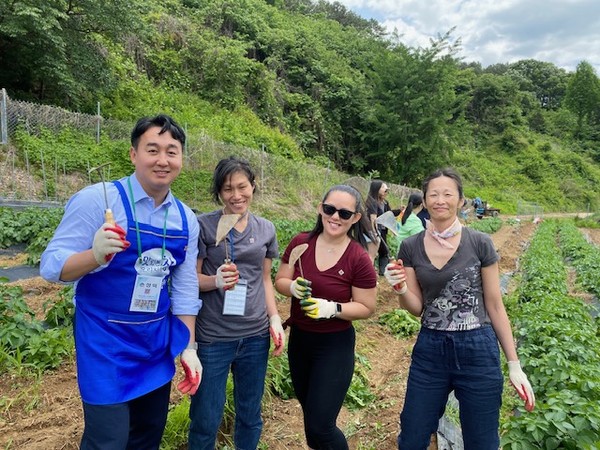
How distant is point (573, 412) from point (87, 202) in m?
2.95

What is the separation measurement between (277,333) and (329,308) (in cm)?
39

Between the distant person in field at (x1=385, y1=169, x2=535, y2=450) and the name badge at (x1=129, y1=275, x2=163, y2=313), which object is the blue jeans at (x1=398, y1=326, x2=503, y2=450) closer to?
the distant person in field at (x1=385, y1=169, x2=535, y2=450)

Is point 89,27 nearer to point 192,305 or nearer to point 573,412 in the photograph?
point 192,305

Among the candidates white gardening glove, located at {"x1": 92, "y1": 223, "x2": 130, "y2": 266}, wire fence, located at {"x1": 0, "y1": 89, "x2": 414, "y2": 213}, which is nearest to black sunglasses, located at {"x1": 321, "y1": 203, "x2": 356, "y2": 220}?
white gardening glove, located at {"x1": 92, "y1": 223, "x2": 130, "y2": 266}

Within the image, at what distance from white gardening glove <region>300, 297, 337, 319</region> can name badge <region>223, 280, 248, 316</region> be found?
0.34 meters

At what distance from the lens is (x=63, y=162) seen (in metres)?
13.2

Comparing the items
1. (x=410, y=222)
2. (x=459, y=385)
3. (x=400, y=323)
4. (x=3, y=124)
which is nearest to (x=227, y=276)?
(x=459, y=385)

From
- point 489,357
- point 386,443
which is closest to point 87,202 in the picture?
point 489,357

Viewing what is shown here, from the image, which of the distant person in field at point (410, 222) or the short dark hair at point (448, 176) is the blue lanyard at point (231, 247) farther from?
the distant person in field at point (410, 222)

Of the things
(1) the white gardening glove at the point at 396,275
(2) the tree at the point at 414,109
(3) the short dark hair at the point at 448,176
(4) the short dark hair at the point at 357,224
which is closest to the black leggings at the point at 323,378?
(1) the white gardening glove at the point at 396,275

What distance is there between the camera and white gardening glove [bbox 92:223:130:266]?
5.20 ft

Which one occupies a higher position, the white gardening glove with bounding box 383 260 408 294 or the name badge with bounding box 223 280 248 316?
the white gardening glove with bounding box 383 260 408 294

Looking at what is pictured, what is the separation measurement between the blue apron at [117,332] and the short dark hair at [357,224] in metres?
1.02

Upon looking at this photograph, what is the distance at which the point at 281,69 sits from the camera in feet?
90.7
